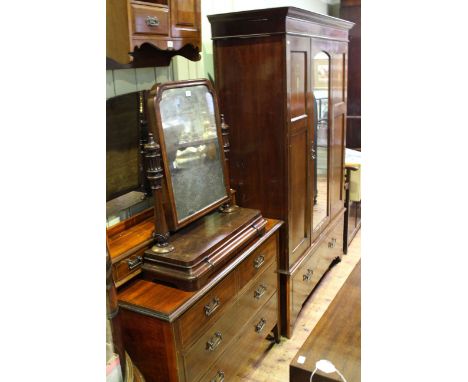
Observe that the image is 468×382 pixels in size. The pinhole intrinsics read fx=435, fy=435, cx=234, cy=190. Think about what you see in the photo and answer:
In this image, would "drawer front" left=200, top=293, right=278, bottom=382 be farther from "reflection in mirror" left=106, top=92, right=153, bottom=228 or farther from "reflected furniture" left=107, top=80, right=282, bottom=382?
"reflection in mirror" left=106, top=92, right=153, bottom=228

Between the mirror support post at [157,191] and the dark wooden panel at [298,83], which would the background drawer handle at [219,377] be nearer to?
the mirror support post at [157,191]

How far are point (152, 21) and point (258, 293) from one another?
1.31 m

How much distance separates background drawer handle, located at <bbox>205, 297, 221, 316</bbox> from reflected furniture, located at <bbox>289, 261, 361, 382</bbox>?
36 cm

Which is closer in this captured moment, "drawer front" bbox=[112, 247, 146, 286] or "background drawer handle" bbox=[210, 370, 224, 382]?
"drawer front" bbox=[112, 247, 146, 286]

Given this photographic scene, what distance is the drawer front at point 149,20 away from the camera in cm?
153

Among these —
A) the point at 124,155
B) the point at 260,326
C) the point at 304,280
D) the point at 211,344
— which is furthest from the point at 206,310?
the point at 304,280

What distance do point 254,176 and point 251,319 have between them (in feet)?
2.40

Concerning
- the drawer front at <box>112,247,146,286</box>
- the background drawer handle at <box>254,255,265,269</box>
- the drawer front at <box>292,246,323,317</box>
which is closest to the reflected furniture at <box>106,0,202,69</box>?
the drawer front at <box>112,247,146,286</box>

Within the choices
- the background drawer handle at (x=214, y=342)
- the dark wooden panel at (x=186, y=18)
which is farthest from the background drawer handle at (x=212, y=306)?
the dark wooden panel at (x=186, y=18)

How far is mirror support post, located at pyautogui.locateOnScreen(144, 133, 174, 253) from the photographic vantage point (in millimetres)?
1605
